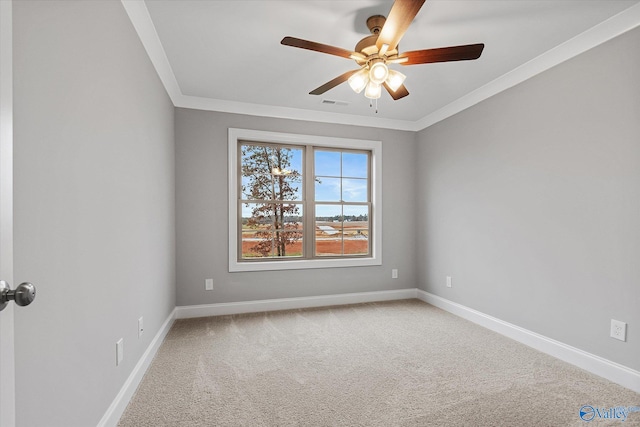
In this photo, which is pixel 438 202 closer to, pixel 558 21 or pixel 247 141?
pixel 558 21

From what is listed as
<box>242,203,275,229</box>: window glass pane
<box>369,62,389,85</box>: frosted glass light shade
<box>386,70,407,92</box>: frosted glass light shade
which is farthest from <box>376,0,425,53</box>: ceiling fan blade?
<box>242,203,275,229</box>: window glass pane

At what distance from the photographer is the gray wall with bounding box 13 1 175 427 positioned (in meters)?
0.98

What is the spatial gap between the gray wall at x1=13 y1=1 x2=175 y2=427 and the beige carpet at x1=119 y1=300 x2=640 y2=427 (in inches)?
15.1

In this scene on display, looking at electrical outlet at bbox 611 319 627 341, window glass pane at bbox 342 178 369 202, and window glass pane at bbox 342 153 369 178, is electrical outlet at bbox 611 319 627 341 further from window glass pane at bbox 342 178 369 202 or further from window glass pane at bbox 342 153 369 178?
window glass pane at bbox 342 153 369 178

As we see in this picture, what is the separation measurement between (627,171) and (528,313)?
4.54 feet

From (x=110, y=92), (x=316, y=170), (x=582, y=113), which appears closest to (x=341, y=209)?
(x=316, y=170)

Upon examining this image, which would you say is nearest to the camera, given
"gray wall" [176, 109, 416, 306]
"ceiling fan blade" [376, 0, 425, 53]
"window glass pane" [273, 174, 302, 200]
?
"ceiling fan blade" [376, 0, 425, 53]

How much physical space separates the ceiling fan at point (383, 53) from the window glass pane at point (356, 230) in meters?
2.08

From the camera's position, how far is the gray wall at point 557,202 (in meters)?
2.05

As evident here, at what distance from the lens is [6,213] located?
738 mm

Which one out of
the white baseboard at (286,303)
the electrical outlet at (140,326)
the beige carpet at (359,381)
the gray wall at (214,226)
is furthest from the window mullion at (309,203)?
the electrical outlet at (140,326)

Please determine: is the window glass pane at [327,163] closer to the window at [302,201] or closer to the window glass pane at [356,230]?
the window at [302,201]

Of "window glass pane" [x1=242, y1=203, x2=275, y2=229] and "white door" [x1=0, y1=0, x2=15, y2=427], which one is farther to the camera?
"window glass pane" [x1=242, y1=203, x2=275, y2=229]

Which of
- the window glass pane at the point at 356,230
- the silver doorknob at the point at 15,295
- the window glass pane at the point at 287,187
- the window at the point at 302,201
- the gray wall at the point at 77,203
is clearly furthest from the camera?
the window glass pane at the point at 356,230
